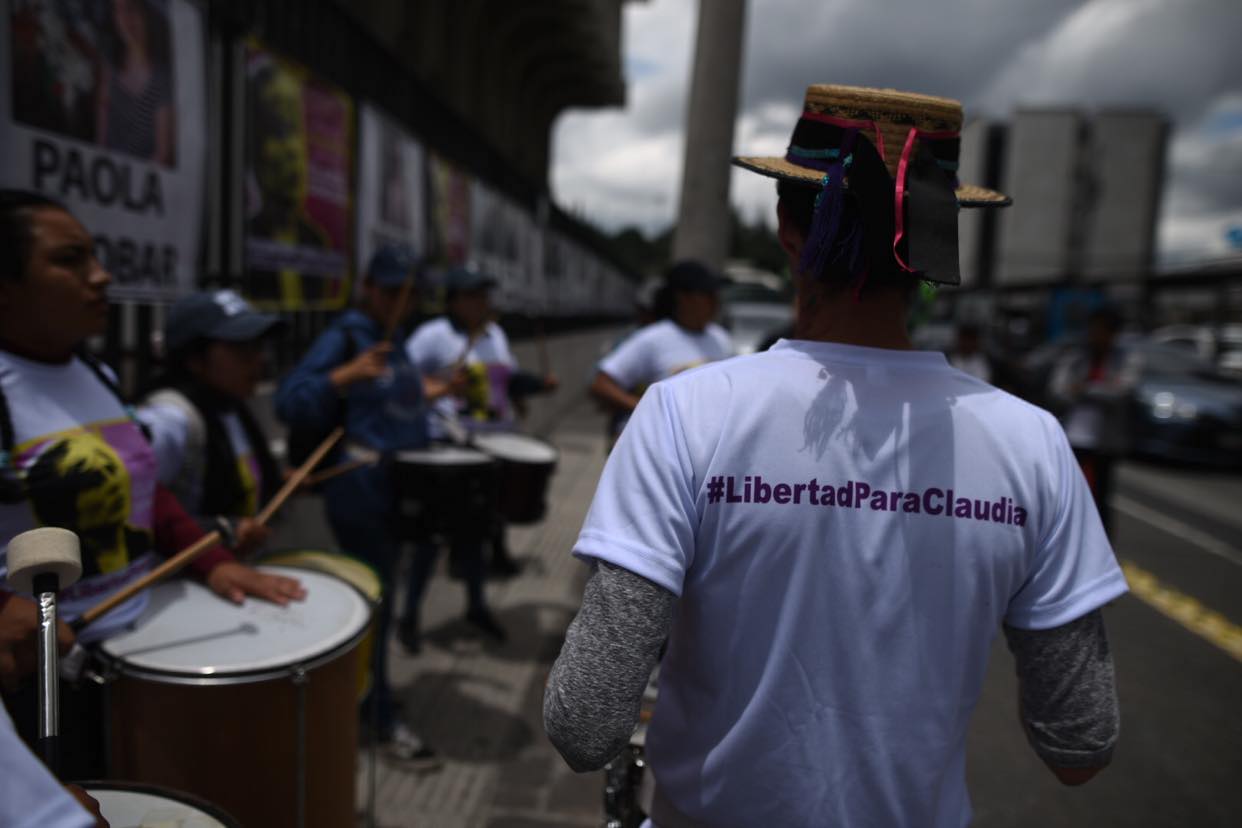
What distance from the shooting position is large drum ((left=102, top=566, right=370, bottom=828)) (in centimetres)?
186

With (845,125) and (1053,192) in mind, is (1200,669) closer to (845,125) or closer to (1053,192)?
(845,125)

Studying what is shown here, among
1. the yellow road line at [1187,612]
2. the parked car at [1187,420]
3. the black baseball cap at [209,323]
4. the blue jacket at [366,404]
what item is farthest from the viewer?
the parked car at [1187,420]

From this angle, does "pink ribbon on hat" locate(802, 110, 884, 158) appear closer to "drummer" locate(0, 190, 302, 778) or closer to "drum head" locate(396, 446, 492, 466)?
"drummer" locate(0, 190, 302, 778)

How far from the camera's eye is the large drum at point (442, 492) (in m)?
3.52

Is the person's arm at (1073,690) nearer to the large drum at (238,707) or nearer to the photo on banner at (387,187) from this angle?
the large drum at (238,707)

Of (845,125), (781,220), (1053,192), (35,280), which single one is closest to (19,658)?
(35,280)

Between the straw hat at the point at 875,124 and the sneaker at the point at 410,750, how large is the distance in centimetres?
284

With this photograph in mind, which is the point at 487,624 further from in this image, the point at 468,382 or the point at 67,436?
the point at 67,436

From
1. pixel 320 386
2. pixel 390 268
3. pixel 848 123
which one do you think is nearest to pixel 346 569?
pixel 320 386

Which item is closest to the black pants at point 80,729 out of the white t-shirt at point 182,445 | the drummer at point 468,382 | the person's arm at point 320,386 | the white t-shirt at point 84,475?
the white t-shirt at point 84,475

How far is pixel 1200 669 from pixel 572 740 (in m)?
4.76

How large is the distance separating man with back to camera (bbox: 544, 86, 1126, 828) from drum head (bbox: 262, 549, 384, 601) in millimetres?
1354

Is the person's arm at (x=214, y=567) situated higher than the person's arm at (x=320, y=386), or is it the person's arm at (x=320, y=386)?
the person's arm at (x=320, y=386)

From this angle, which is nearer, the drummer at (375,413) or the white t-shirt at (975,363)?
the drummer at (375,413)
